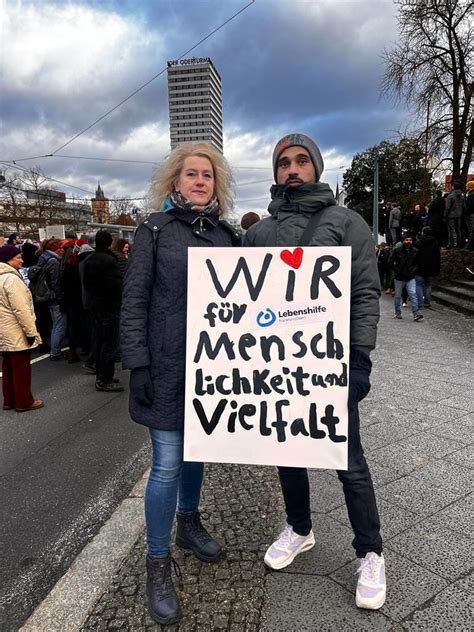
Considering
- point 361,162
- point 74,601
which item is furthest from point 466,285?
point 361,162

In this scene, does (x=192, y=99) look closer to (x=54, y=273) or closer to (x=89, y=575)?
(x=54, y=273)

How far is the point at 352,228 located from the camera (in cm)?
197

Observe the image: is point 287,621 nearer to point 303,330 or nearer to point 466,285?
point 303,330

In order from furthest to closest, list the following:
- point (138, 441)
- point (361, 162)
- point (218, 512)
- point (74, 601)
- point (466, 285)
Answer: point (361, 162) < point (466, 285) < point (138, 441) < point (218, 512) < point (74, 601)

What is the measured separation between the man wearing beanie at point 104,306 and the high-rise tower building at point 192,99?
13.6 m

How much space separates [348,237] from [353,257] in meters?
0.09

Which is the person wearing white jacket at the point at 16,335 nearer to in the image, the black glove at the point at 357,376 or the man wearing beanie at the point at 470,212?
the black glove at the point at 357,376

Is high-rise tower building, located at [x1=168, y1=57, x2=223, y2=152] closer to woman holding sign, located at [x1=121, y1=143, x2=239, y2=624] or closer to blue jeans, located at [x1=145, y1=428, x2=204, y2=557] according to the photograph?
woman holding sign, located at [x1=121, y1=143, x2=239, y2=624]

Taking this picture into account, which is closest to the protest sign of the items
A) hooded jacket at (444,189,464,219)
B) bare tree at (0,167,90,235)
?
hooded jacket at (444,189,464,219)

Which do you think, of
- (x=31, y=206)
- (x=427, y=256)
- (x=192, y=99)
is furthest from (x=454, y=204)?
(x=31, y=206)

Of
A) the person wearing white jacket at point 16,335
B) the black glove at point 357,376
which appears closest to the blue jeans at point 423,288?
the person wearing white jacket at point 16,335

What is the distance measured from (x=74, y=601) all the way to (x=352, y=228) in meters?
2.02

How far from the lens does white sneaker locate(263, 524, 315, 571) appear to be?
219 centimetres

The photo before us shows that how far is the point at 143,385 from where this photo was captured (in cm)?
194
